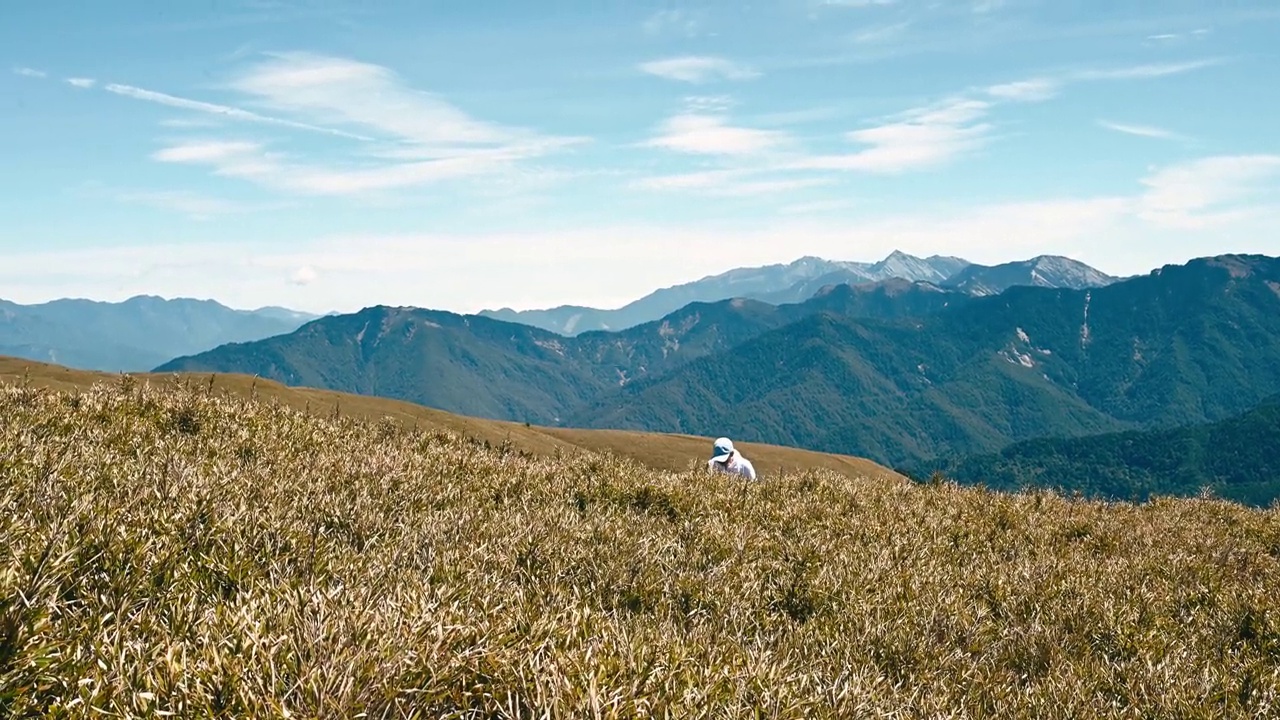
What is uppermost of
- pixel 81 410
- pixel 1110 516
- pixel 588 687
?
pixel 81 410

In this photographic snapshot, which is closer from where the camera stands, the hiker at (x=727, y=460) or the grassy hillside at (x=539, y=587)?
the grassy hillside at (x=539, y=587)

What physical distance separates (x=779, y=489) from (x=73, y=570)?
11186mm

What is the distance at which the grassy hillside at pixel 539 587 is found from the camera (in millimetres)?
3564

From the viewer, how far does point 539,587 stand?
260 inches

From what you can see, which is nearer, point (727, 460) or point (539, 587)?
point (539, 587)

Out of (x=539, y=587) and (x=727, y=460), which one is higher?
(x=539, y=587)

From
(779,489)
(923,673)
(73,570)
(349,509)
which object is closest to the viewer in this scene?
(73,570)

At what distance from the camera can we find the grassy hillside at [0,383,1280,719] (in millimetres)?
3564

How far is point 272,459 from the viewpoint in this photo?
9.45 m

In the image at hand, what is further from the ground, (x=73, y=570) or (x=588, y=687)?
(x=73, y=570)

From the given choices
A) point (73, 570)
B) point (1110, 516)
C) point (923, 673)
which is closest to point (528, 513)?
point (923, 673)

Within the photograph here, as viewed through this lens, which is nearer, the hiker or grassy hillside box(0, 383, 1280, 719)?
grassy hillside box(0, 383, 1280, 719)

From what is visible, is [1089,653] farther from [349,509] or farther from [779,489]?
[349,509]

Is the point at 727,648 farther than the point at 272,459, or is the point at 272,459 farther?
the point at 272,459
